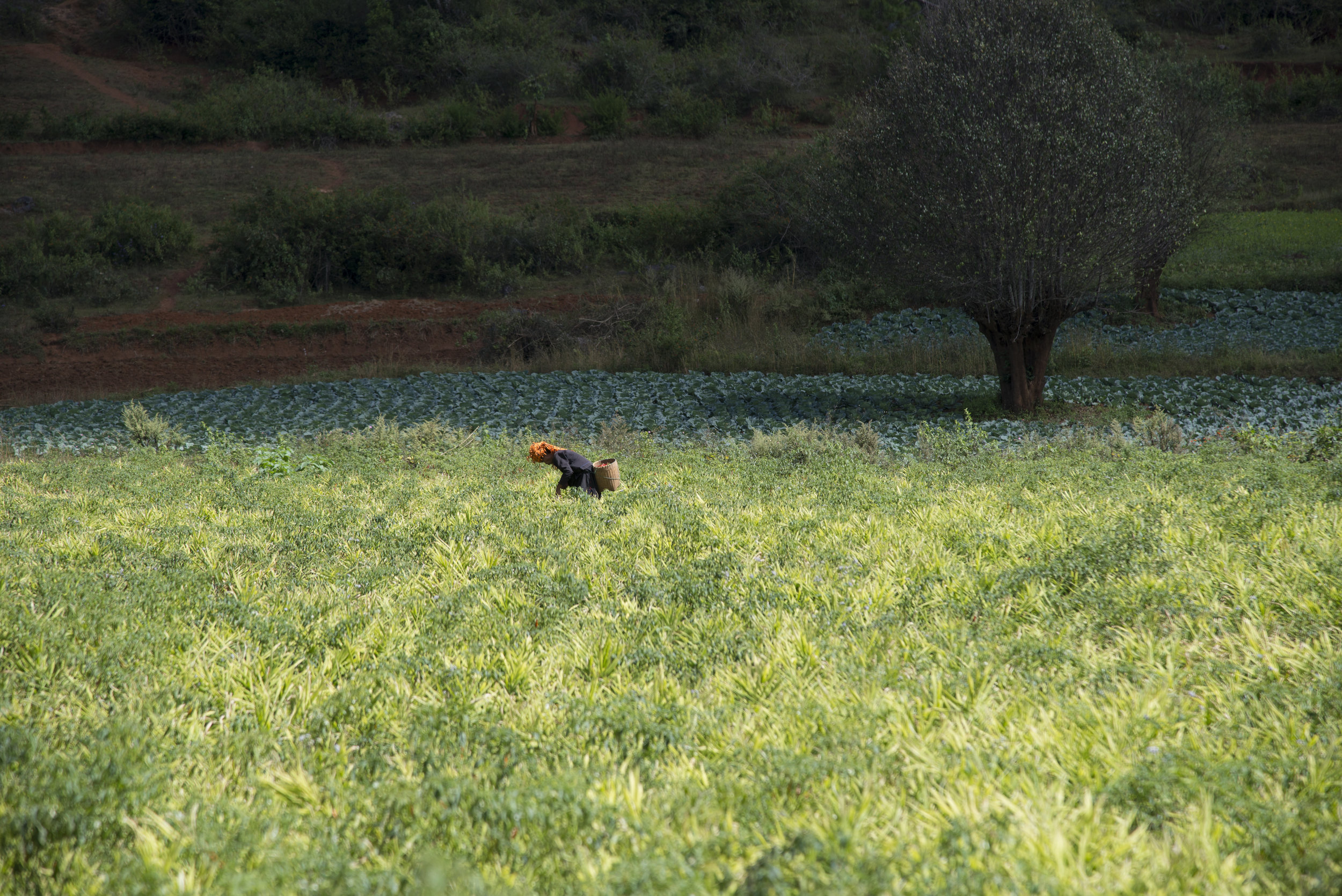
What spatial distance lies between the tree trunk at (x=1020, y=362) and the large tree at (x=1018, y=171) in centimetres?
3

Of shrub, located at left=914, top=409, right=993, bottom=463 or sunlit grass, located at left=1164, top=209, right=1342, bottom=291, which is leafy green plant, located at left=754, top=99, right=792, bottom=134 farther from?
shrub, located at left=914, top=409, right=993, bottom=463

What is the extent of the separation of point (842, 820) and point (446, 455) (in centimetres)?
980

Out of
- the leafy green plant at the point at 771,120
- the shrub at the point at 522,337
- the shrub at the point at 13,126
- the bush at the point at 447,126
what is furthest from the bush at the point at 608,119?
the shrub at the point at 13,126

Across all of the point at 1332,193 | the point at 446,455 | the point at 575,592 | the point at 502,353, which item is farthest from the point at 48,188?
the point at 1332,193

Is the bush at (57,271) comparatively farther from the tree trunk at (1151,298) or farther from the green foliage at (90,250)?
the tree trunk at (1151,298)

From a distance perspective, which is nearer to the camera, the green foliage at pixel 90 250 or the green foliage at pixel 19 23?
the green foliage at pixel 90 250

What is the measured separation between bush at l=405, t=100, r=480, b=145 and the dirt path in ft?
46.3

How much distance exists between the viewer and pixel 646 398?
17.8 m

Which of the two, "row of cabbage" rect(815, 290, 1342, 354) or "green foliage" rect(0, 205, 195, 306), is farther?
"green foliage" rect(0, 205, 195, 306)

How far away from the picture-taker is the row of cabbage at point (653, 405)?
14.3 m

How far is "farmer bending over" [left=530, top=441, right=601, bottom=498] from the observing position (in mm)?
7836

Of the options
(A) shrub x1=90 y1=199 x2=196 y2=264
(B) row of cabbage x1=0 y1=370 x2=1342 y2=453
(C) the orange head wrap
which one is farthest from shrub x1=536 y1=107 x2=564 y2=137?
(C) the orange head wrap

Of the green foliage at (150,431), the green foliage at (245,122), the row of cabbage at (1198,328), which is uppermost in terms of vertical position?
the green foliage at (245,122)

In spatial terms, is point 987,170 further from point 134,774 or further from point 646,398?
point 134,774
